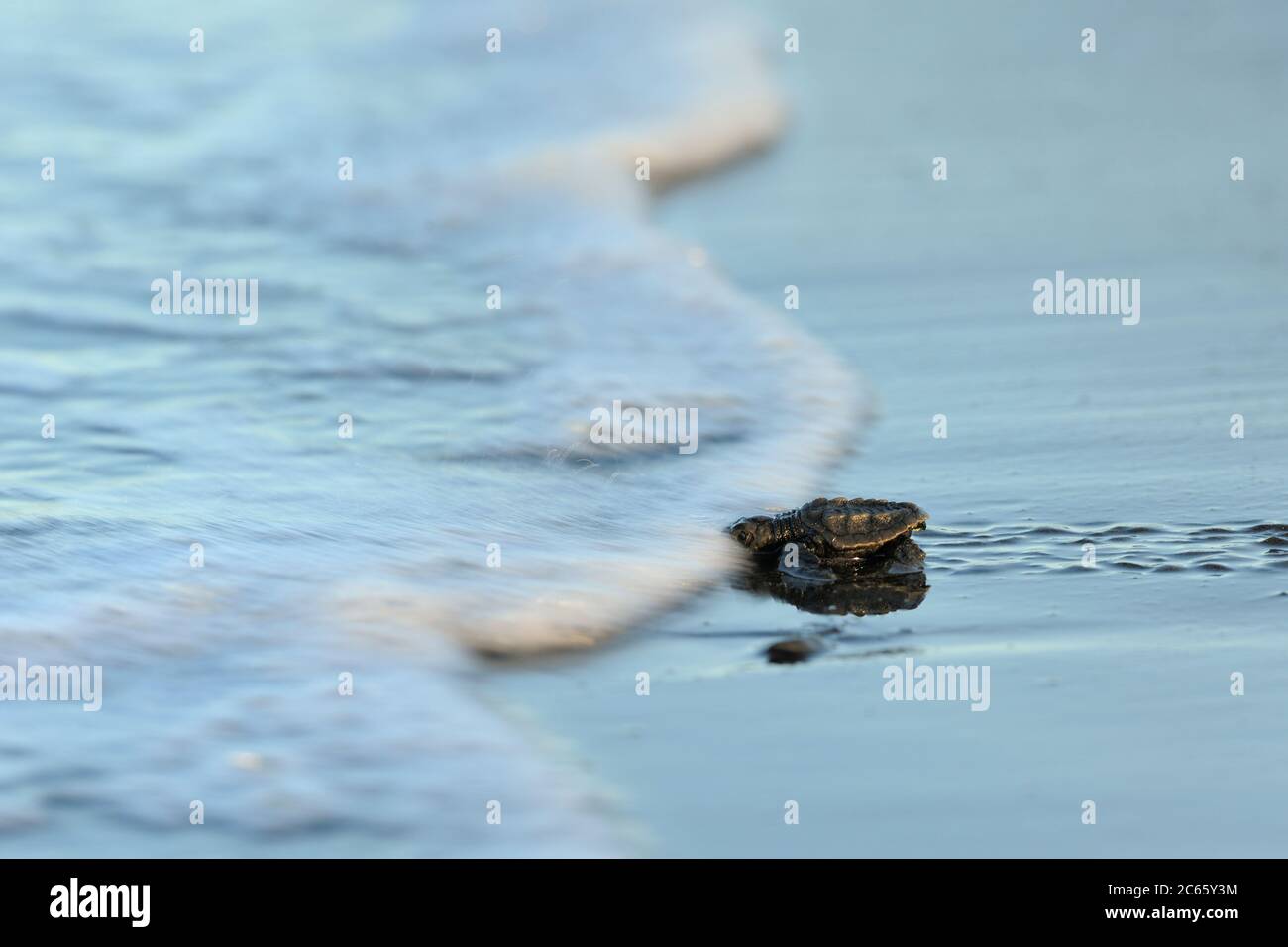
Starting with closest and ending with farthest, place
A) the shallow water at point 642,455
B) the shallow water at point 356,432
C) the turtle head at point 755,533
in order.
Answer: the shallow water at point 642,455 → the shallow water at point 356,432 → the turtle head at point 755,533

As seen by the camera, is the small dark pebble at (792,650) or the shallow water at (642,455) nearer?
the shallow water at (642,455)

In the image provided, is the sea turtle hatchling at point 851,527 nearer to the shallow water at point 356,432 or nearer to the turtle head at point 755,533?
the turtle head at point 755,533

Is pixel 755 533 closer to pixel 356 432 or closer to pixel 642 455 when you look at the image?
pixel 642 455

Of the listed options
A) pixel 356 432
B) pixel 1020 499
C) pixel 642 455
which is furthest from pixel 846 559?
pixel 356 432

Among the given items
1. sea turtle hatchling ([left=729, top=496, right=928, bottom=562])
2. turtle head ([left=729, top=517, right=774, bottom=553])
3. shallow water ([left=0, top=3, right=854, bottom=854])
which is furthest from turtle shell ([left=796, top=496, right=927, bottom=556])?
shallow water ([left=0, top=3, right=854, bottom=854])

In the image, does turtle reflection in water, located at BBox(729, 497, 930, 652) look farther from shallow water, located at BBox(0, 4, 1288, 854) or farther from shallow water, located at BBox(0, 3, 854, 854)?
shallow water, located at BBox(0, 3, 854, 854)

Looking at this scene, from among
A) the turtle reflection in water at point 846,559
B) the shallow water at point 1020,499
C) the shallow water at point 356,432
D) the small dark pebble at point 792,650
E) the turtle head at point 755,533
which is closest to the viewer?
the shallow water at point 1020,499

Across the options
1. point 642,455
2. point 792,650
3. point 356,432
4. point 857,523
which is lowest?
point 792,650

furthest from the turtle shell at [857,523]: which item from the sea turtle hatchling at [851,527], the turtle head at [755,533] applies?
the turtle head at [755,533]
